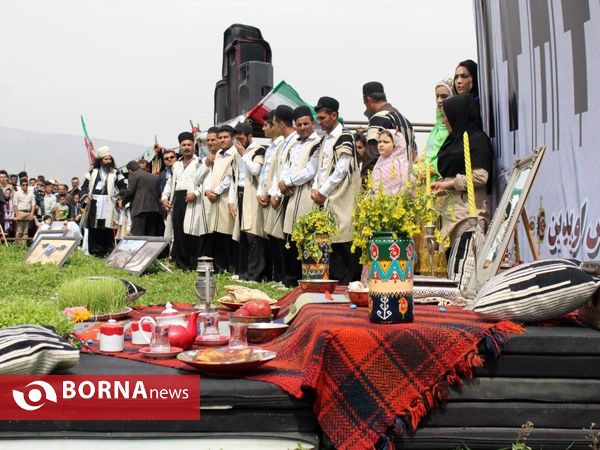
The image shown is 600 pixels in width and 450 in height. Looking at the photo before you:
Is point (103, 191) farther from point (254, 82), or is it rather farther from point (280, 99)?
point (254, 82)

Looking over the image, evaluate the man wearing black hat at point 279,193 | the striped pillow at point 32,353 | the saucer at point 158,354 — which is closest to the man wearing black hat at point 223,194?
the man wearing black hat at point 279,193

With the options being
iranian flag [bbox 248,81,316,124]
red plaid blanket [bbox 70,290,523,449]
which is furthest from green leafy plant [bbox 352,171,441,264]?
iranian flag [bbox 248,81,316,124]

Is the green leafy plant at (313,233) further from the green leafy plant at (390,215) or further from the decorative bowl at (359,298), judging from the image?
the green leafy plant at (390,215)

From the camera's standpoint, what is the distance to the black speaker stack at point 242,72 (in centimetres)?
1609

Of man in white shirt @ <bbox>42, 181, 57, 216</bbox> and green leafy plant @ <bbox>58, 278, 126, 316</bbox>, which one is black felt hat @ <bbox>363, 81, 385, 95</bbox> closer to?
green leafy plant @ <bbox>58, 278, 126, 316</bbox>

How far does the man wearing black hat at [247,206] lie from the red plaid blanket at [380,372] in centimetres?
583

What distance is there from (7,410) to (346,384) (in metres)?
1.17

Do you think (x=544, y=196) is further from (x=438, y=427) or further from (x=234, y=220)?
(x=234, y=220)

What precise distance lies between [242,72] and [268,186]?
841 centimetres

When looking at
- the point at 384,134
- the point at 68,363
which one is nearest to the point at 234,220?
the point at 384,134

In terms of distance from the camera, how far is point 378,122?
6.83m

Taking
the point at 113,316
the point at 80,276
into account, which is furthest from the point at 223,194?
the point at 113,316

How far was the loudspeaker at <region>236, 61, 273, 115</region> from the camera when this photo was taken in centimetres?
1603

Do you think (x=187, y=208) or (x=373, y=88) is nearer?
(x=373, y=88)
